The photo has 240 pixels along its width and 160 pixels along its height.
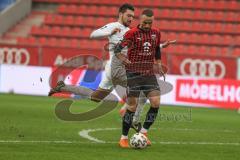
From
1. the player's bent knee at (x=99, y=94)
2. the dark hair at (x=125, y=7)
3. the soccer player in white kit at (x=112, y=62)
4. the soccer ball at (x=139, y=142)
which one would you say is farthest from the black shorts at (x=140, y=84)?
the player's bent knee at (x=99, y=94)

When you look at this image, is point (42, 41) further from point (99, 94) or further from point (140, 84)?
point (140, 84)

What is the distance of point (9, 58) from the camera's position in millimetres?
24219

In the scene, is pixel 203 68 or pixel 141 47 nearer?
pixel 141 47

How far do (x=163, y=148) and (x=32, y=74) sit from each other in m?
14.1

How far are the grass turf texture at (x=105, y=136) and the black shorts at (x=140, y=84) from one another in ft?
2.86

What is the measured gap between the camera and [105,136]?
11.2m

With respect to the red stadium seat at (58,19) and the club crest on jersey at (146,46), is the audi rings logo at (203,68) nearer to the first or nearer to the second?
the red stadium seat at (58,19)

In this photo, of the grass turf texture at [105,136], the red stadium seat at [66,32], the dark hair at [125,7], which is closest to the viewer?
the grass turf texture at [105,136]

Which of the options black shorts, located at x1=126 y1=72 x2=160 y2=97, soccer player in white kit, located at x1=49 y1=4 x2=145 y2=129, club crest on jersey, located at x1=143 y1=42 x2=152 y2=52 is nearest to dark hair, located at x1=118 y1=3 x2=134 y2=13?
soccer player in white kit, located at x1=49 y1=4 x2=145 y2=129

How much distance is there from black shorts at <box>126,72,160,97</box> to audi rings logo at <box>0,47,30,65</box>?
1489 centimetres

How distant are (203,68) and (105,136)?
11482 mm

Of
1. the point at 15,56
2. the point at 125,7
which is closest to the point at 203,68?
the point at 15,56

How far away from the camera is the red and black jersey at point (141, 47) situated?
959cm

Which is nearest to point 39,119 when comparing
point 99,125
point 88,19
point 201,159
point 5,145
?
point 99,125
